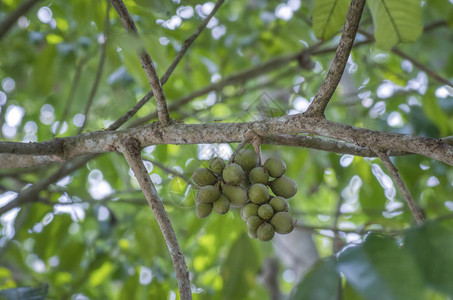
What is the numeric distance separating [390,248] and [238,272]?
1577 mm

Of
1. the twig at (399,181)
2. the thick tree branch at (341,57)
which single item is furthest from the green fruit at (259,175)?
the twig at (399,181)

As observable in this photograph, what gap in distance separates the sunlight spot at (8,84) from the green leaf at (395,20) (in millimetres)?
2846

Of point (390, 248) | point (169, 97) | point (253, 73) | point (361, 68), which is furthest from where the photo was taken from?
point (361, 68)

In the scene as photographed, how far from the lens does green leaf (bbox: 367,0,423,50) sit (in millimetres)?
1692

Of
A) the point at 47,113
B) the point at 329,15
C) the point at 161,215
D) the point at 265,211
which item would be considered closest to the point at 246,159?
the point at 265,211

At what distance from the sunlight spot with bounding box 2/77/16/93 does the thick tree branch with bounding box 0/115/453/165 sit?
7.48 feet

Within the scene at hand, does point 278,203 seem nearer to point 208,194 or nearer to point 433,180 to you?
point 208,194

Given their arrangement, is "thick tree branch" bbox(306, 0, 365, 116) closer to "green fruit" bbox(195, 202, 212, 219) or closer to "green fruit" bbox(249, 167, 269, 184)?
"green fruit" bbox(249, 167, 269, 184)

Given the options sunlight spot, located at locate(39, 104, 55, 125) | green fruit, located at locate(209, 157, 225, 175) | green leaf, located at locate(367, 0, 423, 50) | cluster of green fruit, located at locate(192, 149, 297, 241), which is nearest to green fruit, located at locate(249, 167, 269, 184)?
cluster of green fruit, located at locate(192, 149, 297, 241)

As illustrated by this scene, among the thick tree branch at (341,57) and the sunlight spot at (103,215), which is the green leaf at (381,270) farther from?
the sunlight spot at (103,215)

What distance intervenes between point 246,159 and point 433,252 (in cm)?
71

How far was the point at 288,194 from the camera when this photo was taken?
4.43 feet

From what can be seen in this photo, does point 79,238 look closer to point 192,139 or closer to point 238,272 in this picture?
point 238,272

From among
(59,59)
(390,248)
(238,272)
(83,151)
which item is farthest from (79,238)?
(390,248)
